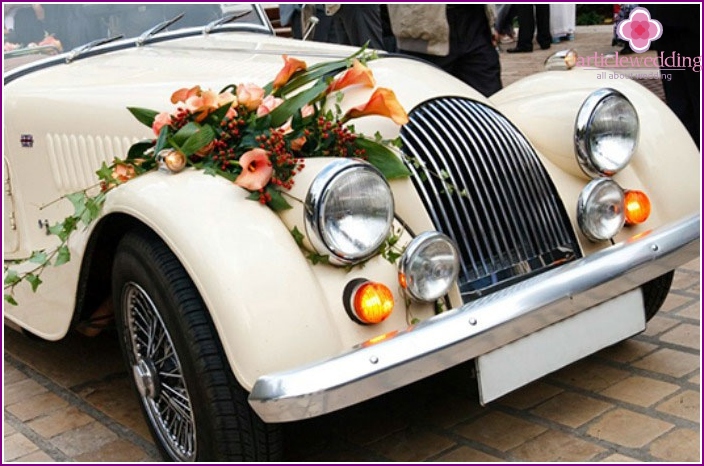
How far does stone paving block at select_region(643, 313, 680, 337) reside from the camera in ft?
12.4

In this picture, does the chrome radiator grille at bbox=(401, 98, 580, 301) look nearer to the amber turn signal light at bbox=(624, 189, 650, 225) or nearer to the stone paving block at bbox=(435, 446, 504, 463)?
the amber turn signal light at bbox=(624, 189, 650, 225)

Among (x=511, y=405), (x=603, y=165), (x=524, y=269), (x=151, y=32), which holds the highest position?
(x=151, y=32)

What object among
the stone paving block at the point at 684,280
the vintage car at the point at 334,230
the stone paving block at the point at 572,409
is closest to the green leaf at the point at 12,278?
the vintage car at the point at 334,230

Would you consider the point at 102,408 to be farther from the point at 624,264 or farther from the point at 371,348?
the point at 624,264

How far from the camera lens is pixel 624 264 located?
2885mm

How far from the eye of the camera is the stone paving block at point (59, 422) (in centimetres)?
342

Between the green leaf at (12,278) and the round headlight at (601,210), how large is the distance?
1.88m

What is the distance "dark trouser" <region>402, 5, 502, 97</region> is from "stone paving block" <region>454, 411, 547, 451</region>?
8.91ft

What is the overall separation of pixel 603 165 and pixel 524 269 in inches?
18.9

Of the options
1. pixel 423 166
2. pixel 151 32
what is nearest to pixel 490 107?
pixel 423 166

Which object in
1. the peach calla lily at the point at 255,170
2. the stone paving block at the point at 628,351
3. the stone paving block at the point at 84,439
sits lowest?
the stone paving block at the point at 628,351

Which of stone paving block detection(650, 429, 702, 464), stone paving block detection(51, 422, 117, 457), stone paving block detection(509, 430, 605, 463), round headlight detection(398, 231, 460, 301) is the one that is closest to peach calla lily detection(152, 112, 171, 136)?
round headlight detection(398, 231, 460, 301)

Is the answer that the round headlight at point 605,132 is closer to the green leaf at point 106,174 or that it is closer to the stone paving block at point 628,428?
the stone paving block at point 628,428

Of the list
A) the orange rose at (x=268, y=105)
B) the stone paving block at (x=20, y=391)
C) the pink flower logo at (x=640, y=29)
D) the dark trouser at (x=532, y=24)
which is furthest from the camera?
the dark trouser at (x=532, y=24)
